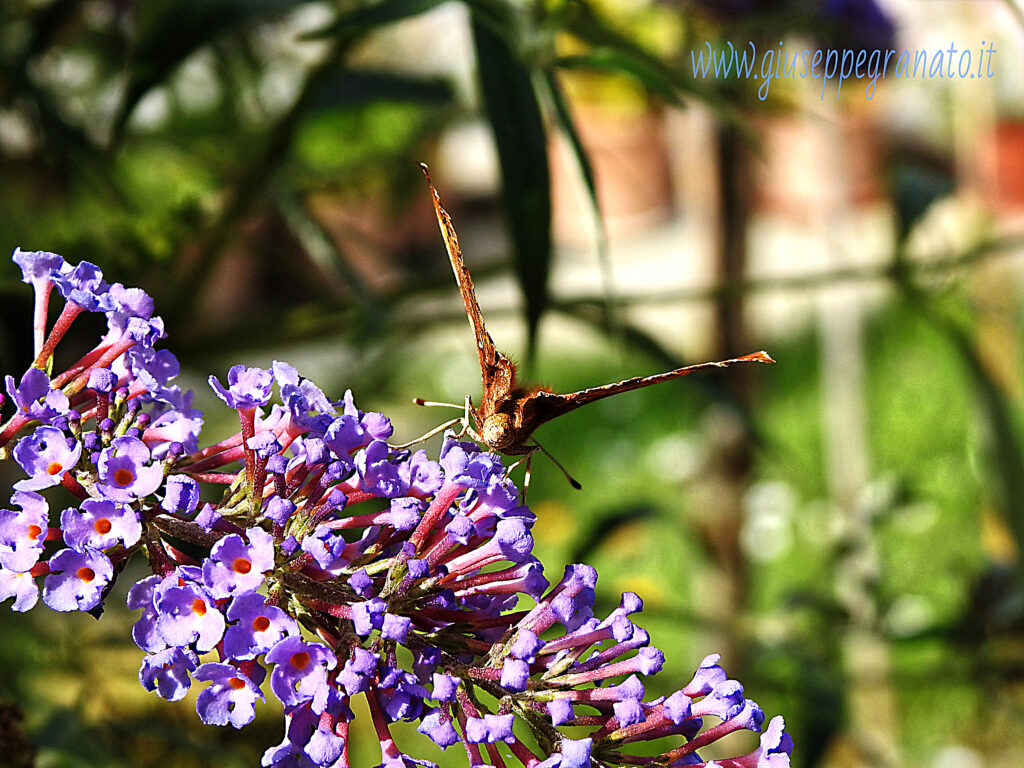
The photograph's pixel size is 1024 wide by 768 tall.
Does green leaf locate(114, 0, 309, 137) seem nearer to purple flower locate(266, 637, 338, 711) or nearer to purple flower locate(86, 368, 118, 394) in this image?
purple flower locate(86, 368, 118, 394)

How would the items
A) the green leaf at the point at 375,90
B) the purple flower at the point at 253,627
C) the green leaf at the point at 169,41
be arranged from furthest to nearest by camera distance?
1. the green leaf at the point at 375,90
2. the green leaf at the point at 169,41
3. the purple flower at the point at 253,627

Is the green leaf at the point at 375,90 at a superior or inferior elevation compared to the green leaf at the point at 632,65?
inferior

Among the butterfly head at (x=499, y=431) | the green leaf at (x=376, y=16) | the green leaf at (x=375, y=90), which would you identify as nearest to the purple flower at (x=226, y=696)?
the butterfly head at (x=499, y=431)

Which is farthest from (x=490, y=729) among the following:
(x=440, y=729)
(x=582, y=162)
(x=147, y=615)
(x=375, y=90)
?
(x=375, y=90)

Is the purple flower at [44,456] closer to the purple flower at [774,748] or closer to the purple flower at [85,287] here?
the purple flower at [85,287]

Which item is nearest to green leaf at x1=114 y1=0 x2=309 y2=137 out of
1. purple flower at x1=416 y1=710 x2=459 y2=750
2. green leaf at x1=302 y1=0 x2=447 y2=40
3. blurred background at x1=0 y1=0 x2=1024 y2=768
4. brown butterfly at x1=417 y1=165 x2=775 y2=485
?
blurred background at x1=0 y1=0 x2=1024 y2=768

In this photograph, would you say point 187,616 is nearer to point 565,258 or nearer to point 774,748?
point 774,748

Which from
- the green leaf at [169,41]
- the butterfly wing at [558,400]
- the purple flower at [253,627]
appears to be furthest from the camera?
the green leaf at [169,41]
